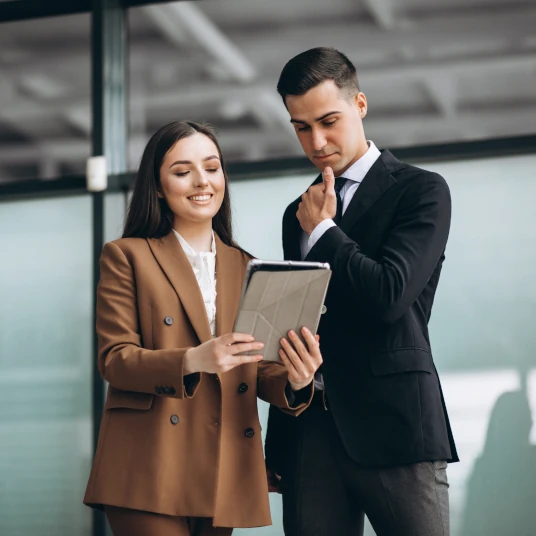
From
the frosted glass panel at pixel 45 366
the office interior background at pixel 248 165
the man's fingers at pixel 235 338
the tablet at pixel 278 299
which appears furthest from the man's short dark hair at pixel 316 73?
the frosted glass panel at pixel 45 366

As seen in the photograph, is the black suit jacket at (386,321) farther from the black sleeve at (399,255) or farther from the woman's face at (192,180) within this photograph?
the woman's face at (192,180)

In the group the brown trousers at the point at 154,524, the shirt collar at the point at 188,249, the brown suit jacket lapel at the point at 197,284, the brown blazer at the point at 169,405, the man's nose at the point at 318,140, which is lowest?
the brown trousers at the point at 154,524

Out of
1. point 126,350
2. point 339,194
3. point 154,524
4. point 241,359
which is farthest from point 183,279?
point 154,524

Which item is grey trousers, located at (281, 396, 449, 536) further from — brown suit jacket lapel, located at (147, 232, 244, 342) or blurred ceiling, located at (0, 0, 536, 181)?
blurred ceiling, located at (0, 0, 536, 181)

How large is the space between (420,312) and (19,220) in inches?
103

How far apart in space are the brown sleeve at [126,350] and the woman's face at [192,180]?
0.68 feet

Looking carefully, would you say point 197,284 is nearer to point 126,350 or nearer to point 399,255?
point 126,350

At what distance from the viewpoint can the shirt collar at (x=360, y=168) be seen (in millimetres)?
2426

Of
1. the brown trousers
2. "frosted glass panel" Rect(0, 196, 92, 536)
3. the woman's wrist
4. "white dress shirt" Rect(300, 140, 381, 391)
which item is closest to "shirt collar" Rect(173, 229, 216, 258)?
"white dress shirt" Rect(300, 140, 381, 391)

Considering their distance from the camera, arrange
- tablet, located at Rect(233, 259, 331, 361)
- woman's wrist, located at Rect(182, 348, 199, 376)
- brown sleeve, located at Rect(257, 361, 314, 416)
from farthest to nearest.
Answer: brown sleeve, located at Rect(257, 361, 314, 416) → woman's wrist, located at Rect(182, 348, 199, 376) → tablet, located at Rect(233, 259, 331, 361)

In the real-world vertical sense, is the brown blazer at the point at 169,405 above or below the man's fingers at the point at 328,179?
below

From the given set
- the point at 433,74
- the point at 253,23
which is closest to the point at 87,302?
the point at 253,23

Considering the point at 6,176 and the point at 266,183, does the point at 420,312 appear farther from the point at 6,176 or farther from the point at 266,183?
the point at 6,176

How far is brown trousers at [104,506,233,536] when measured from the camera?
7.32 ft
